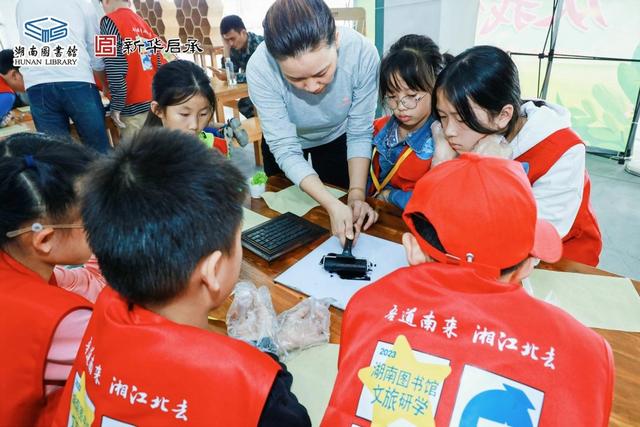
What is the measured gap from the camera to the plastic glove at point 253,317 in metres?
0.81

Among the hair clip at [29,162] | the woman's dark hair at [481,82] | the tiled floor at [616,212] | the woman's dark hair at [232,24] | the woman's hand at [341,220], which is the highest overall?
the woman's dark hair at [232,24]

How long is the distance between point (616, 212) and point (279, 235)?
2.72 metres

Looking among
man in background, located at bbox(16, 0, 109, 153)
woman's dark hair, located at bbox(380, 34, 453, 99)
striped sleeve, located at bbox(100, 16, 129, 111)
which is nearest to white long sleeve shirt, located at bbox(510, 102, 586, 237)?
woman's dark hair, located at bbox(380, 34, 453, 99)

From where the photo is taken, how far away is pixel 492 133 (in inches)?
44.8

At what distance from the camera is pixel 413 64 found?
1214 mm

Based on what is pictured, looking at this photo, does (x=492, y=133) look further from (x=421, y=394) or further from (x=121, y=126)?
(x=121, y=126)

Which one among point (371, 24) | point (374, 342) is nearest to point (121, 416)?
point (374, 342)

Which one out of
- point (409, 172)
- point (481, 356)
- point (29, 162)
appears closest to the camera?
Answer: point (481, 356)

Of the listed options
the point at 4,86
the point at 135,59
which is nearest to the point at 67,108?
the point at 135,59

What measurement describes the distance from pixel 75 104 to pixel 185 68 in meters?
1.35

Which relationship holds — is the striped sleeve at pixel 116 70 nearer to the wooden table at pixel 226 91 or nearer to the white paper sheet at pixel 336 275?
the wooden table at pixel 226 91

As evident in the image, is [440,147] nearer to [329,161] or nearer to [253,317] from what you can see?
[329,161]

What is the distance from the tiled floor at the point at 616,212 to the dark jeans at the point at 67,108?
926 mm

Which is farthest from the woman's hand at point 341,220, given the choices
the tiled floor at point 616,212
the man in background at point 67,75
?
the man in background at point 67,75
